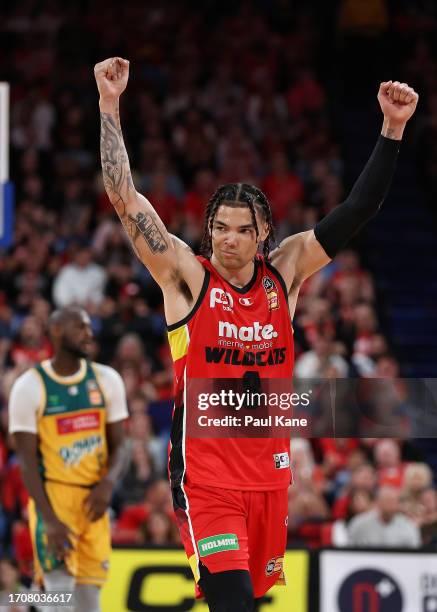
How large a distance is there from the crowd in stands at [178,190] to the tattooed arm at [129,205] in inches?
159

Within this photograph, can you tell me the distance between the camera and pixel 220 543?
14.9ft

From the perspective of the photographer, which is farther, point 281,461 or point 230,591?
point 281,461

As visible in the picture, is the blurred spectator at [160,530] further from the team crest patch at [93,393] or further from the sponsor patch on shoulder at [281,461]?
the sponsor patch on shoulder at [281,461]

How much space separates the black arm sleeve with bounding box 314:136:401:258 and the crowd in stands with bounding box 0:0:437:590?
4.29 m

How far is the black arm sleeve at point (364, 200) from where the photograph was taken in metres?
4.99

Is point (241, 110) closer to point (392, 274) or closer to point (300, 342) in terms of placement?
point (392, 274)

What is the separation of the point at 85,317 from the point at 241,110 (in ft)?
31.3

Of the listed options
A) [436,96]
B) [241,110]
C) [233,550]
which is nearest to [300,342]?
[241,110]

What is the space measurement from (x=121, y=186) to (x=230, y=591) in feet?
5.75

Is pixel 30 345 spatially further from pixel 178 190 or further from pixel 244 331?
pixel 244 331

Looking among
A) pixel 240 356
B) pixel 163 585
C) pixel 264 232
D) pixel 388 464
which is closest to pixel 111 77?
pixel 264 232

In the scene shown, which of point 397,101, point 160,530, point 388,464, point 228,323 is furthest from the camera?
point 388,464

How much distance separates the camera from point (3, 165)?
26.9 feet

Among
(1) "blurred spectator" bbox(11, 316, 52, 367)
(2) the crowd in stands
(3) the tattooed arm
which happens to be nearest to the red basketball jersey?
(3) the tattooed arm
